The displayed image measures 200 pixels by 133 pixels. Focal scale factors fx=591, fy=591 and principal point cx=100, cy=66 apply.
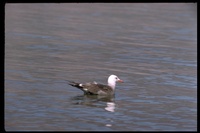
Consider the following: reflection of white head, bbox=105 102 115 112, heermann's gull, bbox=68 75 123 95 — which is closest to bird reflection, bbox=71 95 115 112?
reflection of white head, bbox=105 102 115 112

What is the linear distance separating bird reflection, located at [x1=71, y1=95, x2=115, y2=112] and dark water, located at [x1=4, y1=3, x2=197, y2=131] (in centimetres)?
2

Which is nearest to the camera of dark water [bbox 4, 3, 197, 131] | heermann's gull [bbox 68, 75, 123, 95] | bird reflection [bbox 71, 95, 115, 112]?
dark water [bbox 4, 3, 197, 131]

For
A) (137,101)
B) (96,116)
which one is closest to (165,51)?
(137,101)

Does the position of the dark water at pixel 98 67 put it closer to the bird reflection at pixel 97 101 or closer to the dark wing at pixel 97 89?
the bird reflection at pixel 97 101

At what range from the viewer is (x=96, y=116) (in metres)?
12.7

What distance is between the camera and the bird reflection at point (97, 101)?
13755 millimetres

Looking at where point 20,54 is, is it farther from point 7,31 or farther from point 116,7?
point 116,7

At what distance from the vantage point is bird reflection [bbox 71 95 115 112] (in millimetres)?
13755

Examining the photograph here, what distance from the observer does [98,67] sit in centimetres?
1816

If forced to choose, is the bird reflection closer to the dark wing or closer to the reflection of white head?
the reflection of white head

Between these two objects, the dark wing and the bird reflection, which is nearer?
the bird reflection

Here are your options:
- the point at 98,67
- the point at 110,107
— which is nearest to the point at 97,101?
the point at 110,107

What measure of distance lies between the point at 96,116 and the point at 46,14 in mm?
17948

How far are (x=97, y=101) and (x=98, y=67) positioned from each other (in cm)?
388
